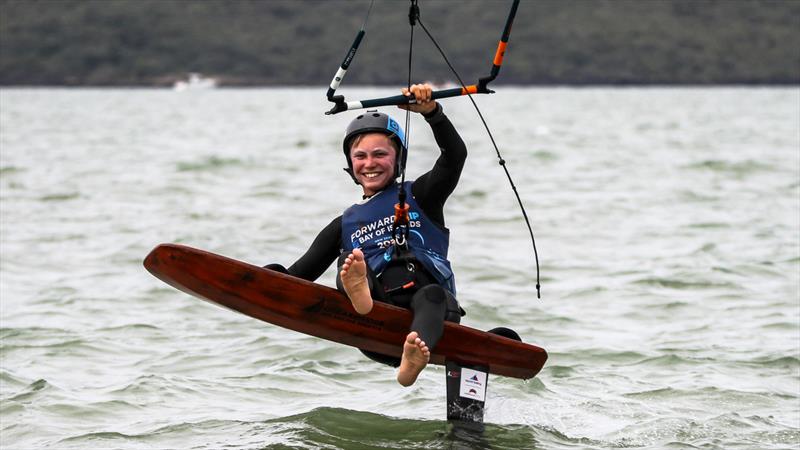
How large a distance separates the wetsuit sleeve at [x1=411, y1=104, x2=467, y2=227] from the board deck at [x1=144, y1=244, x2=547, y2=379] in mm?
747

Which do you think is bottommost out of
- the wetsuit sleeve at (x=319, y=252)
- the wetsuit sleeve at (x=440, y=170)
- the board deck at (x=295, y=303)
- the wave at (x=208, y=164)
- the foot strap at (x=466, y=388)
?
the foot strap at (x=466, y=388)

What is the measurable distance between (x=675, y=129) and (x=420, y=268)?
56638mm

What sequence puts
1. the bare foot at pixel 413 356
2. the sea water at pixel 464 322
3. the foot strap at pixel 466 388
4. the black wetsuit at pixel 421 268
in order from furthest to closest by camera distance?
the sea water at pixel 464 322, the foot strap at pixel 466 388, the black wetsuit at pixel 421 268, the bare foot at pixel 413 356

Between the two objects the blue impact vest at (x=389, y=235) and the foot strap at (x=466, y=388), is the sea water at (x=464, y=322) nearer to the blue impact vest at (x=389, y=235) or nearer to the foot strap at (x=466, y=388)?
the foot strap at (x=466, y=388)

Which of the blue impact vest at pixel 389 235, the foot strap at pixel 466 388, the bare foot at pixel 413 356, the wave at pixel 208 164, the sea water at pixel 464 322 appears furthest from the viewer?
the wave at pixel 208 164

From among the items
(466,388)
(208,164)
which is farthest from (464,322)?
(208,164)

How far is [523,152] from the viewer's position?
42.8 meters

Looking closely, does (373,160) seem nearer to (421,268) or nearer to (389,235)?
(389,235)

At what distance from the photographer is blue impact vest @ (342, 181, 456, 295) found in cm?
733

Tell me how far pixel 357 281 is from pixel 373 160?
957 mm

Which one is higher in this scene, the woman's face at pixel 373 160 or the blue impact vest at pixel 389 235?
the woman's face at pixel 373 160

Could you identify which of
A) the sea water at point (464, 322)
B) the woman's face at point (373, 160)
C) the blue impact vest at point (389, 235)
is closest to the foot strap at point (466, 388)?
the sea water at point (464, 322)

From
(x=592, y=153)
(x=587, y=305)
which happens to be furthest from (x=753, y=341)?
(x=592, y=153)

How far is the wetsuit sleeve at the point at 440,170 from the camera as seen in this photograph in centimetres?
706
